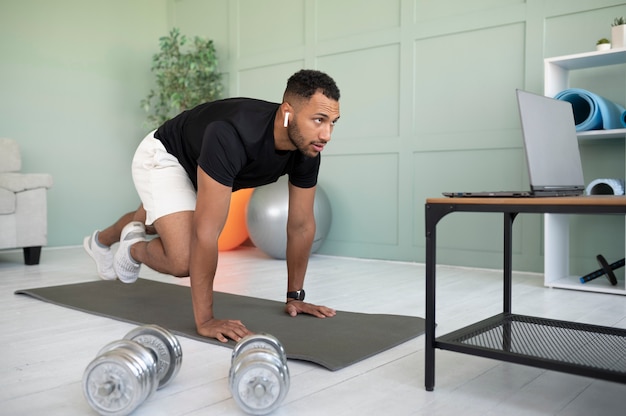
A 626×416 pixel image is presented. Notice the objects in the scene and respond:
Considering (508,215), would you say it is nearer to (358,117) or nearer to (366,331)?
(366,331)

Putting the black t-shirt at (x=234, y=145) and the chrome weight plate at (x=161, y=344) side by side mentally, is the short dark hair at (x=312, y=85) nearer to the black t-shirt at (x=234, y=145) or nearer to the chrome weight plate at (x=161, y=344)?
the black t-shirt at (x=234, y=145)

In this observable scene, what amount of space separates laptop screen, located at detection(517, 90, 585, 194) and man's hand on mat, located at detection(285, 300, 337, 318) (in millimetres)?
1044

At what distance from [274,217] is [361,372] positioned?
2.47 meters

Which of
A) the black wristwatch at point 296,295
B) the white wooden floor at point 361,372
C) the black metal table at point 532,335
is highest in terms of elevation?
the black metal table at point 532,335

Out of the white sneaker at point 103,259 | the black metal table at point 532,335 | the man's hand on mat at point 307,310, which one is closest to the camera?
the black metal table at point 532,335

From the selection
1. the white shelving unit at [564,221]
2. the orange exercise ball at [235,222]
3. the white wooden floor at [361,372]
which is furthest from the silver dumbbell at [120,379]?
the orange exercise ball at [235,222]

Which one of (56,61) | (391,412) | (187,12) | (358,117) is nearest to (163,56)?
(187,12)

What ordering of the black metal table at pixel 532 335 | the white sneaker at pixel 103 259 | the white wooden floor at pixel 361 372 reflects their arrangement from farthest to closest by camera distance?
the white sneaker at pixel 103 259, the white wooden floor at pixel 361 372, the black metal table at pixel 532 335

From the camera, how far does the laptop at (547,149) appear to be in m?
1.47

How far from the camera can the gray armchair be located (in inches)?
149

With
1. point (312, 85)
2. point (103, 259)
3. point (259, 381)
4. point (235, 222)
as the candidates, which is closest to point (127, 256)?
point (103, 259)

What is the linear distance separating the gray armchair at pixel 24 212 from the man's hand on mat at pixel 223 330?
2.39 meters

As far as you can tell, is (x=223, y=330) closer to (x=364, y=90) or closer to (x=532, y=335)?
(x=532, y=335)

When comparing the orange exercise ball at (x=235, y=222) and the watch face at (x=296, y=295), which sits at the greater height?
the orange exercise ball at (x=235, y=222)
